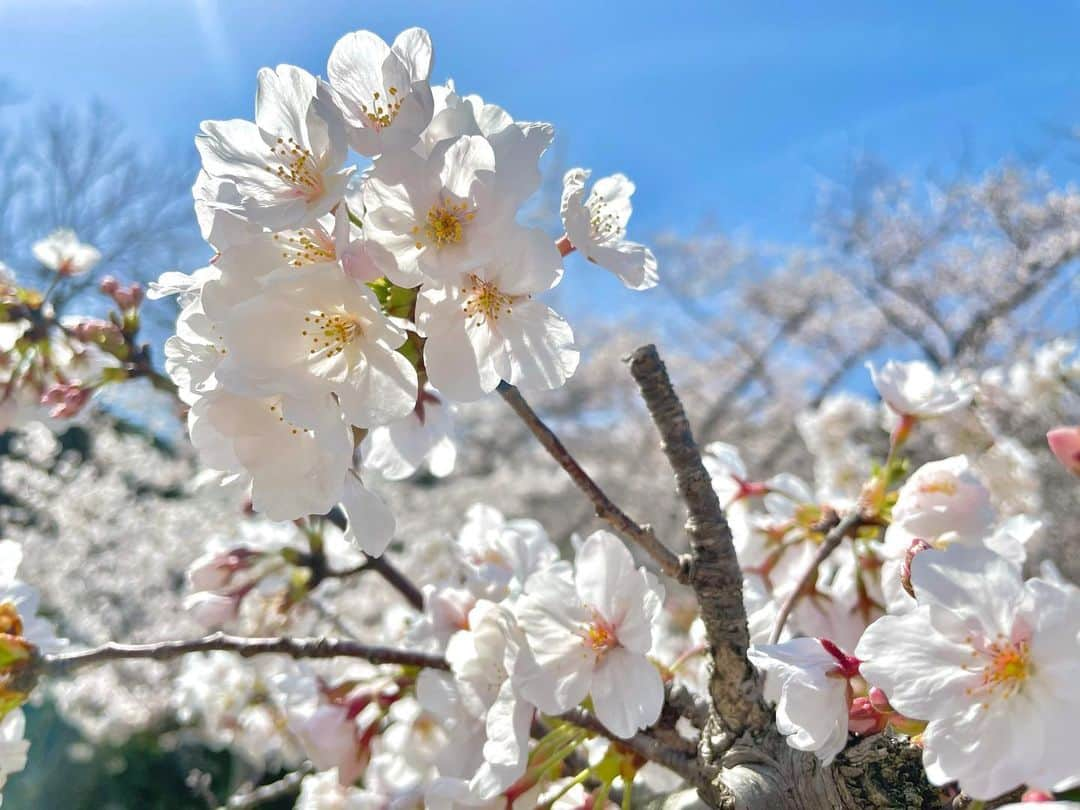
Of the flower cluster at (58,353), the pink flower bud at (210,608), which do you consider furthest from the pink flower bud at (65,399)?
the pink flower bud at (210,608)

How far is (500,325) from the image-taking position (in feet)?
1.95

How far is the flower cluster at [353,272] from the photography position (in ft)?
1.75

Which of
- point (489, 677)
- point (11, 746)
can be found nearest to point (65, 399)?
point (11, 746)

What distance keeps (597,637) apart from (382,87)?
48 cm

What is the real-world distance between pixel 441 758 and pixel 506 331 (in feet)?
1.42

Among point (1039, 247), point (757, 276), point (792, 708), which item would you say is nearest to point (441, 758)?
point (792, 708)

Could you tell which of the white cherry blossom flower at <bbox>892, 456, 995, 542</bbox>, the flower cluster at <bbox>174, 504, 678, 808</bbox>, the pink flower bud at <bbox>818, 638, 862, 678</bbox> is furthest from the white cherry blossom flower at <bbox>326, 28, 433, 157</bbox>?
the white cherry blossom flower at <bbox>892, 456, 995, 542</bbox>

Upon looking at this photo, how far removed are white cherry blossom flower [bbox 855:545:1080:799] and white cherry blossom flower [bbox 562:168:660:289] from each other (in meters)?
0.29

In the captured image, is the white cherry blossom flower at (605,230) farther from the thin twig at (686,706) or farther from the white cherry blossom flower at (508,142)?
the thin twig at (686,706)

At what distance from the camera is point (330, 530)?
2.27 m

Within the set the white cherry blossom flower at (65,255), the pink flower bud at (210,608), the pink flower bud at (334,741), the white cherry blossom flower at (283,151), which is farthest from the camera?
the white cherry blossom flower at (65,255)

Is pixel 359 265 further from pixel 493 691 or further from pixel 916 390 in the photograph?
pixel 916 390

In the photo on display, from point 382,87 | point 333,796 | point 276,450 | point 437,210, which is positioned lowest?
point 333,796

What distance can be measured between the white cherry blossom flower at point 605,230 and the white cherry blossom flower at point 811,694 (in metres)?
0.30
